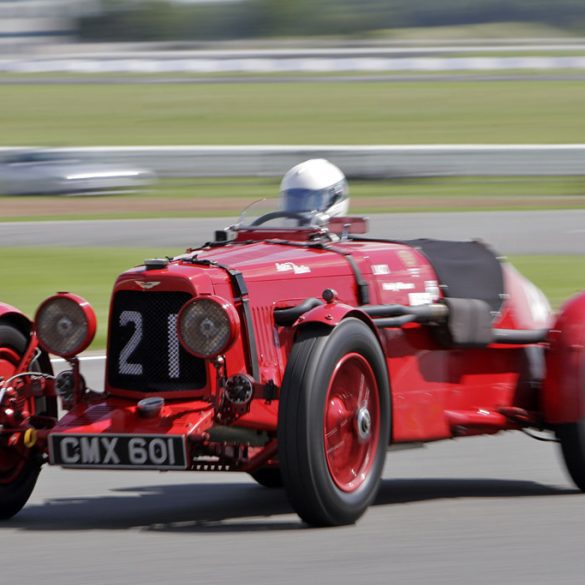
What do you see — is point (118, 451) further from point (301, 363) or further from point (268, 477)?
point (268, 477)

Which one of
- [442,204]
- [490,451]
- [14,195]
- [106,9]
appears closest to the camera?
[490,451]

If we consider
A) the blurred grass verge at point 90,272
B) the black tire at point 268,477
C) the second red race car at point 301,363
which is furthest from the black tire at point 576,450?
the blurred grass verge at point 90,272

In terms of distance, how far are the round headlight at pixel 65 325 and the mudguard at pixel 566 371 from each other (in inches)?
81.6

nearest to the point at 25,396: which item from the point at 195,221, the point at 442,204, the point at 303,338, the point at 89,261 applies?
the point at 303,338

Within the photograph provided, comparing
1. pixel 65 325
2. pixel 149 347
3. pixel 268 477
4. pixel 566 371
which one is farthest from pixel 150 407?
pixel 566 371

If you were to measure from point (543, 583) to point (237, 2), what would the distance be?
301 ft

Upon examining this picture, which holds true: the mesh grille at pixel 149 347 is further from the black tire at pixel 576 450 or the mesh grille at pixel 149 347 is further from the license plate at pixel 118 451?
the black tire at pixel 576 450

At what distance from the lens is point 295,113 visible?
38.2 meters

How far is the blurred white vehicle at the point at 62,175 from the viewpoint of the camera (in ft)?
86.1

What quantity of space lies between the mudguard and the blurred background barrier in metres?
19.4

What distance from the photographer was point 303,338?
16.9 feet

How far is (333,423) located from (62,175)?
862 inches

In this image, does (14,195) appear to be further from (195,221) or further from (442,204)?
(442,204)

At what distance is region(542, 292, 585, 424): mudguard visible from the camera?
19.9 ft
